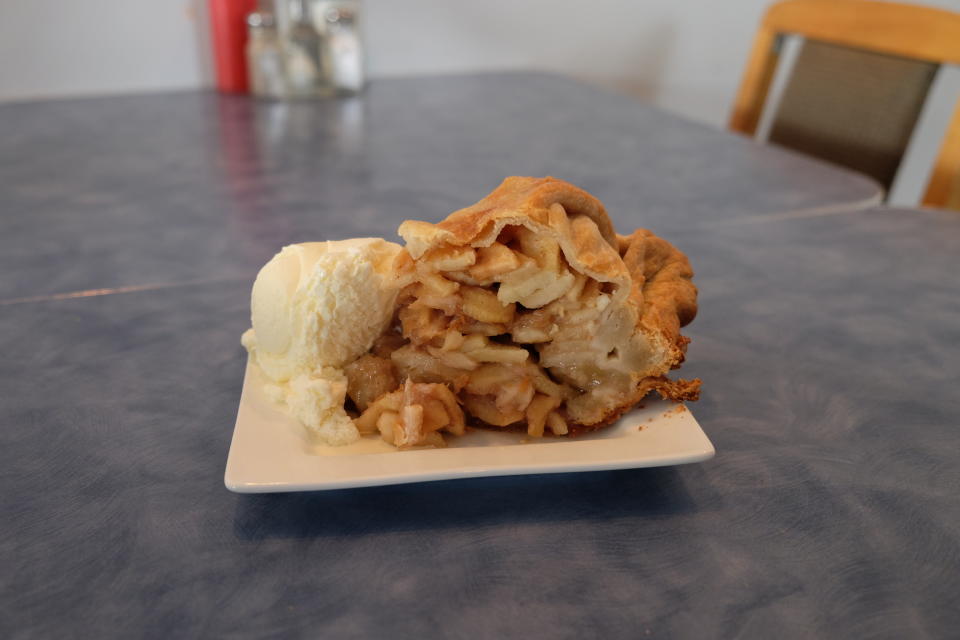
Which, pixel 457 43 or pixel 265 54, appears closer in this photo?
pixel 265 54

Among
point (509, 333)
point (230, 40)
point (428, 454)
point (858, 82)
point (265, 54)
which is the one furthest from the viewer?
point (230, 40)

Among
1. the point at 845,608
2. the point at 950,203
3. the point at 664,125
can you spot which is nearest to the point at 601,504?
the point at 845,608

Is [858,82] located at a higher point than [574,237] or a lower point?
lower

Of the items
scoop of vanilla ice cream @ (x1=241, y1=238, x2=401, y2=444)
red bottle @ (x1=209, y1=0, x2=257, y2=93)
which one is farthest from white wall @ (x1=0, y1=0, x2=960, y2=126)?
scoop of vanilla ice cream @ (x1=241, y1=238, x2=401, y2=444)

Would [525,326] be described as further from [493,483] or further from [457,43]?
[457,43]

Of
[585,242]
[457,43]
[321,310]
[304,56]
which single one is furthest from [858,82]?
[321,310]

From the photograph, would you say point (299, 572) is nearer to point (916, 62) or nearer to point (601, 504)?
point (601, 504)

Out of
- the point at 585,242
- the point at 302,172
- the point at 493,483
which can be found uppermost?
the point at 585,242
